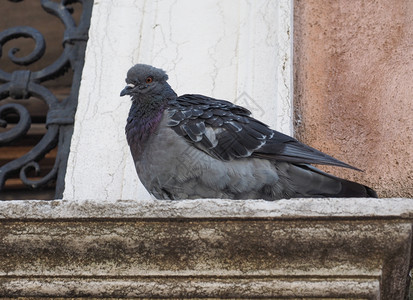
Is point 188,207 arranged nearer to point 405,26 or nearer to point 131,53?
point 131,53

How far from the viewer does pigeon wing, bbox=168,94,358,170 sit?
2.88 metres

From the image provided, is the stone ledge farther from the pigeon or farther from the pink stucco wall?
the pink stucco wall

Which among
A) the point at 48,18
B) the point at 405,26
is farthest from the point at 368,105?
the point at 48,18

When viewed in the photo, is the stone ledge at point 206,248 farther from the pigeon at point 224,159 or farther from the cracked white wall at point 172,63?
the cracked white wall at point 172,63

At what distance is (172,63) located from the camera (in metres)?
3.48

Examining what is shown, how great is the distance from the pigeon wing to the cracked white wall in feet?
0.73

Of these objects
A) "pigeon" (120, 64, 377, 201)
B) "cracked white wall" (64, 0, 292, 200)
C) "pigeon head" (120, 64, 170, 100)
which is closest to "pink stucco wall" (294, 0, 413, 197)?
"cracked white wall" (64, 0, 292, 200)

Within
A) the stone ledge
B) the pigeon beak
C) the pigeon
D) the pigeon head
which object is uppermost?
the pigeon head

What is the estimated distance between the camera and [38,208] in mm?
2459

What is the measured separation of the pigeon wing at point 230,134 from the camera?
2885 millimetres

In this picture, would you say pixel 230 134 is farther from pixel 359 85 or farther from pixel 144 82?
pixel 359 85

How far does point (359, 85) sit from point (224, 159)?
32.1 inches

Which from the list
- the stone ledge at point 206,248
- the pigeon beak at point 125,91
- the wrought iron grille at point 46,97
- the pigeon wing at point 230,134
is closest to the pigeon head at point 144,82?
the pigeon beak at point 125,91

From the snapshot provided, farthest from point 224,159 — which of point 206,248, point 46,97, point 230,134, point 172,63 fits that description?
point 46,97
